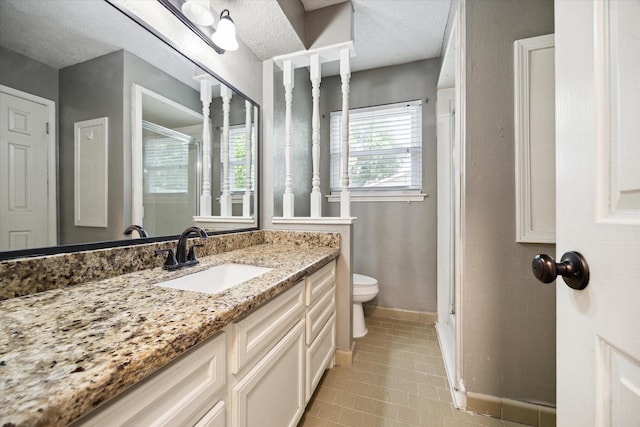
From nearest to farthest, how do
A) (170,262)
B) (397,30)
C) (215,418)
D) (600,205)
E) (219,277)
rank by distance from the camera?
(600,205) < (215,418) < (170,262) < (219,277) < (397,30)

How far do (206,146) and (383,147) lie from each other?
5.63 ft

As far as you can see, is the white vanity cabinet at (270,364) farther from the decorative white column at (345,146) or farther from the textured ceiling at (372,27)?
the textured ceiling at (372,27)

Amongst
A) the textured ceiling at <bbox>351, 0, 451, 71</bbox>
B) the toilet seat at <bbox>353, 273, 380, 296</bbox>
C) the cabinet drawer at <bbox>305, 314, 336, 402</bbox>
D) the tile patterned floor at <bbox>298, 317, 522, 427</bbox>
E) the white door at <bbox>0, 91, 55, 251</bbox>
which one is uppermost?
the textured ceiling at <bbox>351, 0, 451, 71</bbox>

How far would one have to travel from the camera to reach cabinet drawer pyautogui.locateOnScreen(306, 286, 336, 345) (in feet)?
4.12

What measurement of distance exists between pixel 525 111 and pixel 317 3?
4.95ft

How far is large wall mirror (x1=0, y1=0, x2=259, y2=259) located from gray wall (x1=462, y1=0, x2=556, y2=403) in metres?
1.50

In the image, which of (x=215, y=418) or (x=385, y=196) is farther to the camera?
(x=385, y=196)

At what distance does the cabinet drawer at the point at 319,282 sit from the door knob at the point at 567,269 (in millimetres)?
899

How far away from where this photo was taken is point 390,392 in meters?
1.52

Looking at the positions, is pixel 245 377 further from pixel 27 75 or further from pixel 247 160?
pixel 247 160

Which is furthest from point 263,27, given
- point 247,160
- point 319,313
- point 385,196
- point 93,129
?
point 319,313

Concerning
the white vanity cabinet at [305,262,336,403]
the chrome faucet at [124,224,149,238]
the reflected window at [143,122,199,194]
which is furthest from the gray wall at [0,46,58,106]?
the white vanity cabinet at [305,262,336,403]

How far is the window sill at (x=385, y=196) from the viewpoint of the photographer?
7.94ft

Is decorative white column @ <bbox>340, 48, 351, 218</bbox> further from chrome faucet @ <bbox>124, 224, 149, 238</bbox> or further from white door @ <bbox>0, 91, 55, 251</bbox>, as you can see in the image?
white door @ <bbox>0, 91, 55, 251</bbox>
